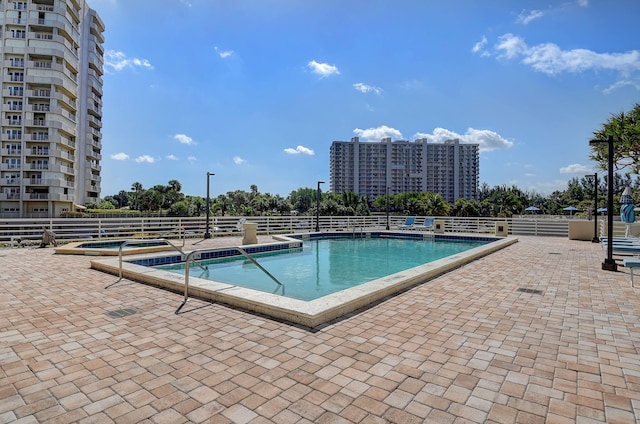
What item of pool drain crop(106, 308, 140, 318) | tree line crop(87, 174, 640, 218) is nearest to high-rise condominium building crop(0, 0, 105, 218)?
tree line crop(87, 174, 640, 218)

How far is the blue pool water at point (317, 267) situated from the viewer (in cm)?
625

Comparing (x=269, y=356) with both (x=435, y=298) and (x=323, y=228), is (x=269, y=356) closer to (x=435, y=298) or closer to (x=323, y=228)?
(x=435, y=298)

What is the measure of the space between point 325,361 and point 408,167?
346ft

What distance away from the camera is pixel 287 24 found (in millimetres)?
10602

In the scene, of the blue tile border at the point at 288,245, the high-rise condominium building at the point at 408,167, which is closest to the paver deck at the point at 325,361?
the blue tile border at the point at 288,245

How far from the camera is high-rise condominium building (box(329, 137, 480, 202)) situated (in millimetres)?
102812

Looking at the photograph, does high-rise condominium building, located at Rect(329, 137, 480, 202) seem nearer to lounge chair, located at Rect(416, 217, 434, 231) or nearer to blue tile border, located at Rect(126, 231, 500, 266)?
lounge chair, located at Rect(416, 217, 434, 231)

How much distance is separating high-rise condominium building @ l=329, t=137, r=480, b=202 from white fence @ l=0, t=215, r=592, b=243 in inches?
3309

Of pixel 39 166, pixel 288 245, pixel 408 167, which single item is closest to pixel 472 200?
pixel 288 245

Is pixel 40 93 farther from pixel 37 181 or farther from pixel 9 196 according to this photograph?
pixel 9 196

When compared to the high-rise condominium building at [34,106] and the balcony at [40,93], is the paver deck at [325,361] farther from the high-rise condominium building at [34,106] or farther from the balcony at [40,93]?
the balcony at [40,93]

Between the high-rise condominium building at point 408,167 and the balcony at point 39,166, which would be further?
Result: the high-rise condominium building at point 408,167

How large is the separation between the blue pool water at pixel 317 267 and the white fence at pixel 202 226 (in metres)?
4.39

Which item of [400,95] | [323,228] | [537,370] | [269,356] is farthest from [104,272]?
[400,95]
